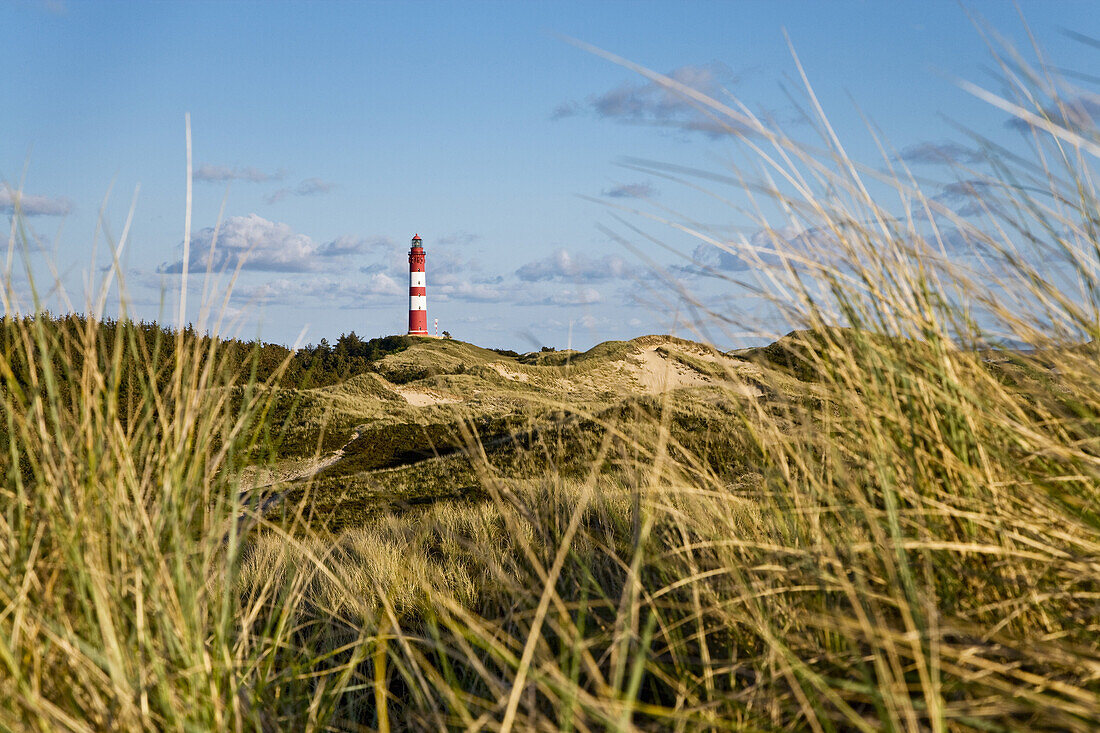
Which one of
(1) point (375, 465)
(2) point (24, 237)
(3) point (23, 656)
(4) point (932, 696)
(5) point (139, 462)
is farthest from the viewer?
(1) point (375, 465)

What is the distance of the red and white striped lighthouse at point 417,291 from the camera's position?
1409 inches

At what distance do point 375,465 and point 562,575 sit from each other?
769cm

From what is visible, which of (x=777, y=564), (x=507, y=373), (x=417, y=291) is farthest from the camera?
(x=417, y=291)

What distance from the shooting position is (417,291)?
118ft

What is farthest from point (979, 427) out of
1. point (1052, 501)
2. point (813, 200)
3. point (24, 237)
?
point (24, 237)

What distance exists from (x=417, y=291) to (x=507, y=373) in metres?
19.6

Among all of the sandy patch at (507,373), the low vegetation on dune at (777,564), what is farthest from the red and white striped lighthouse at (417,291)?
the low vegetation on dune at (777,564)

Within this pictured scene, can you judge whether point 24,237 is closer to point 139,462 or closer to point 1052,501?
point 139,462

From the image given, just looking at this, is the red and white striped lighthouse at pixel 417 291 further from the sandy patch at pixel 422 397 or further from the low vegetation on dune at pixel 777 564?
the low vegetation on dune at pixel 777 564

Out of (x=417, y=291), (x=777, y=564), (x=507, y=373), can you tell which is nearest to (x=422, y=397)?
(x=507, y=373)

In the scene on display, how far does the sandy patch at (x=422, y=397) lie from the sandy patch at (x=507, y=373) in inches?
65.8

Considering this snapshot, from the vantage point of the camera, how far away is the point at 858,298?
4.92 feet

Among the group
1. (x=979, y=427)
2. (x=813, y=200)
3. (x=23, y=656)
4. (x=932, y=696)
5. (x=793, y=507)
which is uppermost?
(x=813, y=200)

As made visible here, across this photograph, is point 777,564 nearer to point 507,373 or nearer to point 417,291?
point 507,373
